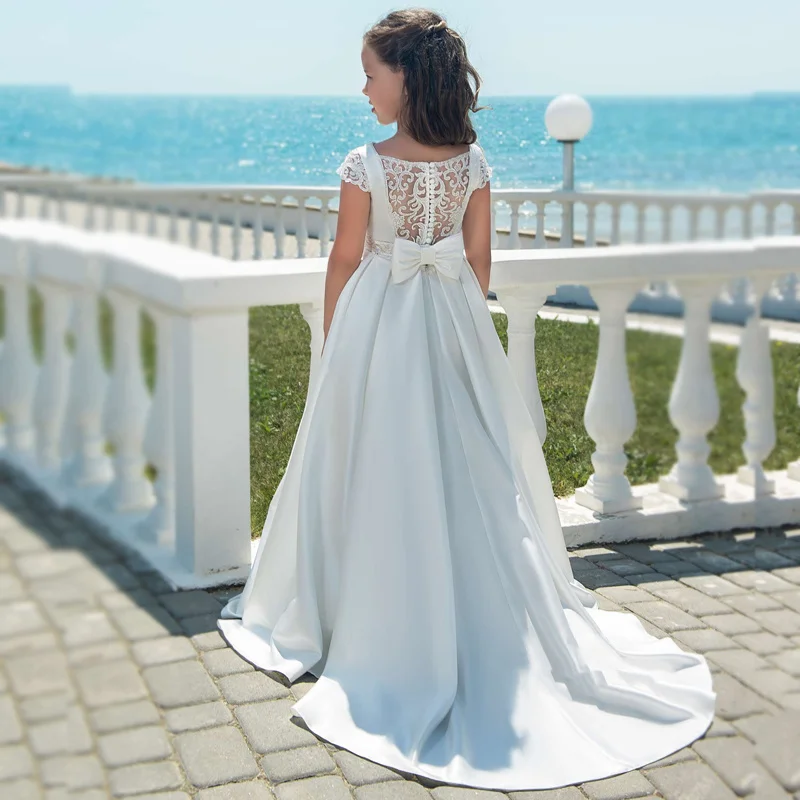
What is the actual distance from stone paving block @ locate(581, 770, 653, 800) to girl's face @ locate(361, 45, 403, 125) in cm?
176

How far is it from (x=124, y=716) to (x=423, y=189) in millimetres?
1568

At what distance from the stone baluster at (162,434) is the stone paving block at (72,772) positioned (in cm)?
109

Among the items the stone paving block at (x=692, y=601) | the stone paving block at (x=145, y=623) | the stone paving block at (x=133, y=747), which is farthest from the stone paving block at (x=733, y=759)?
the stone paving block at (x=145, y=623)

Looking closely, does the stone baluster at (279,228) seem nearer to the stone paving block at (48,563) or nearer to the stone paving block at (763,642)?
the stone paving block at (48,563)

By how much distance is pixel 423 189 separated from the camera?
2.92 m

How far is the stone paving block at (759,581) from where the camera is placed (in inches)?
139

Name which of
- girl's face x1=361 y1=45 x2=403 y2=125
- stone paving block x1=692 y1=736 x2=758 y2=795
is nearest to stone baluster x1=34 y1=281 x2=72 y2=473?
girl's face x1=361 y1=45 x2=403 y2=125

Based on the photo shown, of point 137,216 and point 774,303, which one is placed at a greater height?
point 137,216

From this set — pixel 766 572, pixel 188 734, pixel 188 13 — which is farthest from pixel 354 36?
pixel 766 572

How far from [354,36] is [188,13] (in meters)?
0.59

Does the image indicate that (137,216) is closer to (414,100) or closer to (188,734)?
(414,100)

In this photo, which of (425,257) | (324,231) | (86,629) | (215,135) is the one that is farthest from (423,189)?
(324,231)

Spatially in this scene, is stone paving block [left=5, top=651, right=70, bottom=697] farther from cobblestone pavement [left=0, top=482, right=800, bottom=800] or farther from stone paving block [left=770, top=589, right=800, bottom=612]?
stone paving block [left=770, top=589, right=800, bottom=612]

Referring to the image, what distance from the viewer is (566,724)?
2.58m
